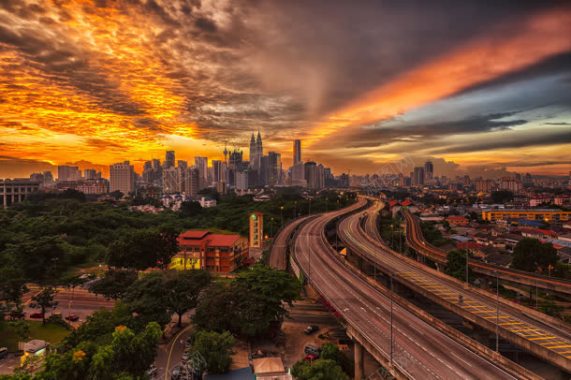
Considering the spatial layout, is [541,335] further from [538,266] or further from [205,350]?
[538,266]

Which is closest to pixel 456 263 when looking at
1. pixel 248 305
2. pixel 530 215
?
pixel 248 305

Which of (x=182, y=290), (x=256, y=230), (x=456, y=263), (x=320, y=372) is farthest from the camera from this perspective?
(x=256, y=230)

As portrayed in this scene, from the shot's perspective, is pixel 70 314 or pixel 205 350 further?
pixel 70 314

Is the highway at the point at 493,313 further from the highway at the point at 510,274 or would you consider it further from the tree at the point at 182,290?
the tree at the point at 182,290

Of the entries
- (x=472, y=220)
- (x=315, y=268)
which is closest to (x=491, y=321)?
(x=315, y=268)

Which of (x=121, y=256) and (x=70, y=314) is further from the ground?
(x=121, y=256)

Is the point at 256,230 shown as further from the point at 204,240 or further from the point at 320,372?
the point at 320,372

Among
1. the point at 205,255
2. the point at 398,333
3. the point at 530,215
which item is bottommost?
the point at 205,255
